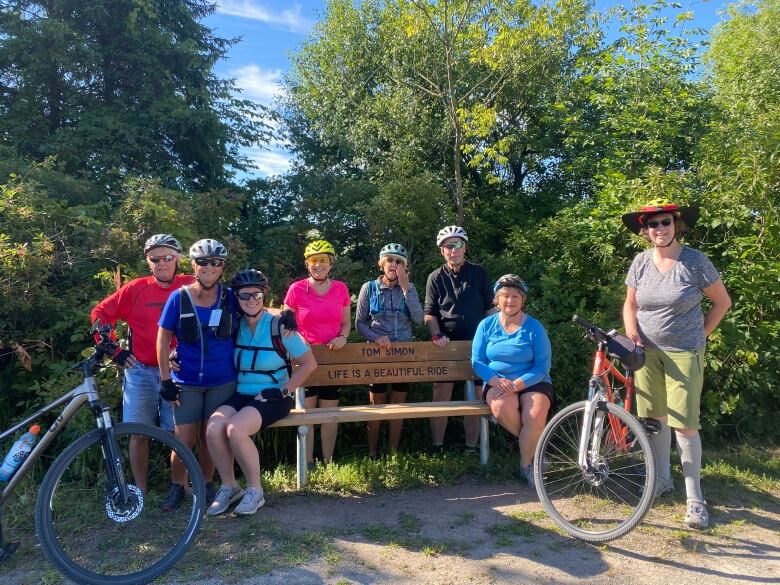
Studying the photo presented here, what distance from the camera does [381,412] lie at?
15.0 feet

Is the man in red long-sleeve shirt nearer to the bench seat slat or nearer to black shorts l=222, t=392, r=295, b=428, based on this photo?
black shorts l=222, t=392, r=295, b=428

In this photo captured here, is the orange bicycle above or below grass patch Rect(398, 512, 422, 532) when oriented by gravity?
above

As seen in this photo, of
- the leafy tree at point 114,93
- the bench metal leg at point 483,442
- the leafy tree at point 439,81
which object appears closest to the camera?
the bench metal leg at point 483,442

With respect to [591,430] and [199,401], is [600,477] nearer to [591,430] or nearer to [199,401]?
[591,430]

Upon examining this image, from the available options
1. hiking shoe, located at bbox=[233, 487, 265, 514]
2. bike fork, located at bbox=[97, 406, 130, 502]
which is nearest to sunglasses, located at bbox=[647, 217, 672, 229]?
hiking shoe, located at bbox=[233, 487, 265, 514]

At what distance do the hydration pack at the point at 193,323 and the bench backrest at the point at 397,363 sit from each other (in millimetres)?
1234

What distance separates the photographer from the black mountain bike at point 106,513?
3074mm

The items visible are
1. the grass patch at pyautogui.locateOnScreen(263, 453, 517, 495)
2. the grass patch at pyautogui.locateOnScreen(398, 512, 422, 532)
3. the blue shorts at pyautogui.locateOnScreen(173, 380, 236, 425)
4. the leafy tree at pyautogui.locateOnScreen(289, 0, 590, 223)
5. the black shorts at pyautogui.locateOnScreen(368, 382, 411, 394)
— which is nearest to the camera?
the grass patch at pyautogui.locateOnScreen(398, 512, 422, 532)

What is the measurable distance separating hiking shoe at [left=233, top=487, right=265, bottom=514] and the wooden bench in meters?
0.74

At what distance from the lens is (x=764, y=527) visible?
3.84 meters

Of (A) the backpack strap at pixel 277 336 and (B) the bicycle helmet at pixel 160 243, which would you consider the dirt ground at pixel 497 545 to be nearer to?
(A) the backpack strap at pixel 277 336

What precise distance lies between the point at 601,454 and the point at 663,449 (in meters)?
0.79

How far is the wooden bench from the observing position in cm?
463

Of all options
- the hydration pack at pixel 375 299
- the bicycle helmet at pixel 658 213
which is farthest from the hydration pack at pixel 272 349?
the bicycle helmet at pixel 658 213
